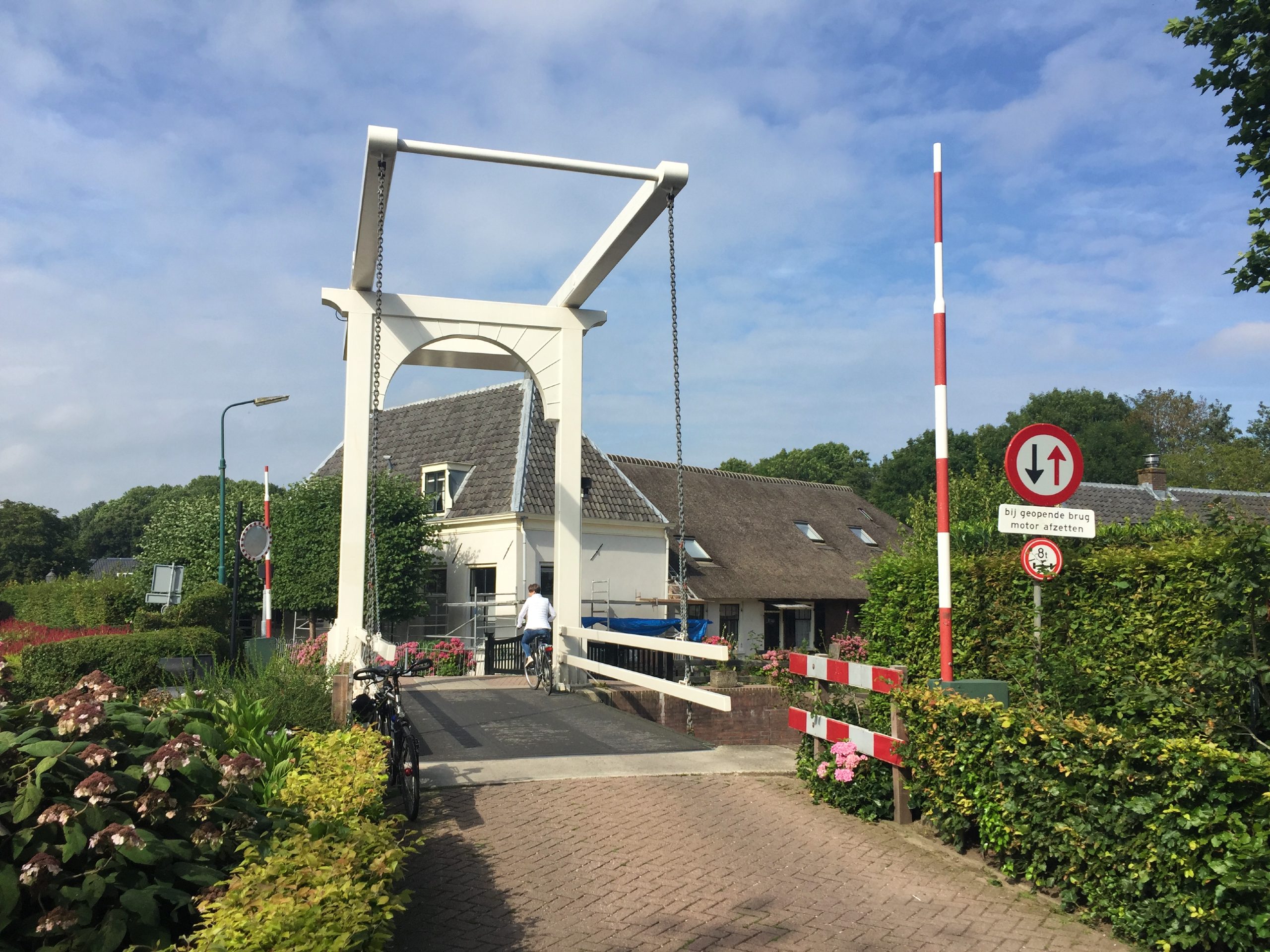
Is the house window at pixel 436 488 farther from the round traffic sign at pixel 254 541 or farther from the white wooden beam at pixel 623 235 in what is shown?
the white wooden beam at pixel 623 235

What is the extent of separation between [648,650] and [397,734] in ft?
15.6

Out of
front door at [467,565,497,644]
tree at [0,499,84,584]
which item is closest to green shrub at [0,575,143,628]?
front door at [467,565,497,644]

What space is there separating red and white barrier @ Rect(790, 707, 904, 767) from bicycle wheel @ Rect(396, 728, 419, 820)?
2771 mm

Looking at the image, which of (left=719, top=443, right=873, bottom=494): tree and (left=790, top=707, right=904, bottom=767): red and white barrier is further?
(left=719, top=443, right=873, bottom=494): tree

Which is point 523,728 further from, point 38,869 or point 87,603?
point 87,603

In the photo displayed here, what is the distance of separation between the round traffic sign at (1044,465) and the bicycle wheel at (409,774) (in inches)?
160

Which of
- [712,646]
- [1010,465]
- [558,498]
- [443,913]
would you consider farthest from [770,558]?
[443,913]

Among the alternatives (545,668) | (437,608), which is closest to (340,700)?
(545,668)

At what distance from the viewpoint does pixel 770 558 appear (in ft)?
101

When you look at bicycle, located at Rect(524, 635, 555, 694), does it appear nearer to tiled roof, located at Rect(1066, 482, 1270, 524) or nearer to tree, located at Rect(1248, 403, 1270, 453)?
tiled roof, located at Rect(1066, 482, 1270, 524)

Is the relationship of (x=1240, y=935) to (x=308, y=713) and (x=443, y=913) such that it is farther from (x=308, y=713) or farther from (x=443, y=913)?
(x=308, y=713)

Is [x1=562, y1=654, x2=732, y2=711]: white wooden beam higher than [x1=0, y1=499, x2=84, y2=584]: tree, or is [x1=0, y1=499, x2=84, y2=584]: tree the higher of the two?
[x1=0, y1=499, x2=84, y2=584]: tree

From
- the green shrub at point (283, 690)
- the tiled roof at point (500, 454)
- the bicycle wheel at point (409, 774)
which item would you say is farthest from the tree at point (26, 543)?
the bicycle wheel at point (409, 774)

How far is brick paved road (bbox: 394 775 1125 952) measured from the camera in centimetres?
446
